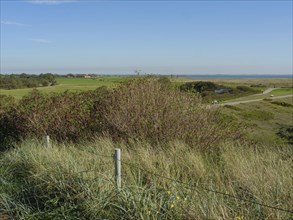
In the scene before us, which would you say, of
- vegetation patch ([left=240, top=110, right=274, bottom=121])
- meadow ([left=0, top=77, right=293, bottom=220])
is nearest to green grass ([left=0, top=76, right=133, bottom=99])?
meadow ([left=0, top=77, right=293, bottom=220])

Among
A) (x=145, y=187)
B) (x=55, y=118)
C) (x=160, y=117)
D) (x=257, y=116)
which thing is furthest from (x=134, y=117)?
(x=257, y=116)

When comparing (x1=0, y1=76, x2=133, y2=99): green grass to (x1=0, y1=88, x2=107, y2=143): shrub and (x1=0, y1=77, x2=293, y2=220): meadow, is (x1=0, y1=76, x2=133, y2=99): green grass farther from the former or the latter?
(x1=0, y1=88, x2=107, y2=143): shrub

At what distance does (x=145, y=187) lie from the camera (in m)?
5.33

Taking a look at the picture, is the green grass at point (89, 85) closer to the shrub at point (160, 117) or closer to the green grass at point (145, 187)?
the shrub at point (160, 117)

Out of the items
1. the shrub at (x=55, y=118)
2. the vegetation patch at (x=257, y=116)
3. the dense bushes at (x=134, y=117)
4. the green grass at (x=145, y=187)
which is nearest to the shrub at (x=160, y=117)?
the dense bushes at (x=134, y=117)

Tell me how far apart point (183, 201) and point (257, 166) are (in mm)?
1882

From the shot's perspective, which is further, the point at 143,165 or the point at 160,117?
the point at 160,117

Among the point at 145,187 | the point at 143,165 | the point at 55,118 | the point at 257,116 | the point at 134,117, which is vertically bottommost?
the point at 257,116

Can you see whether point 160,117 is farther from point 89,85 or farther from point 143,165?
point 89,85

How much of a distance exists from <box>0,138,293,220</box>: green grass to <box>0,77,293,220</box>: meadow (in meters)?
0.01

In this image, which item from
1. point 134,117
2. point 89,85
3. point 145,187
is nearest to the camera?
point 145,187

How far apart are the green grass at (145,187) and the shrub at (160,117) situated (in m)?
2.32

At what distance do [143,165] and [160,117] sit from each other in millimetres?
3658

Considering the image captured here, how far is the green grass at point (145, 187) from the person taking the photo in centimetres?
470
